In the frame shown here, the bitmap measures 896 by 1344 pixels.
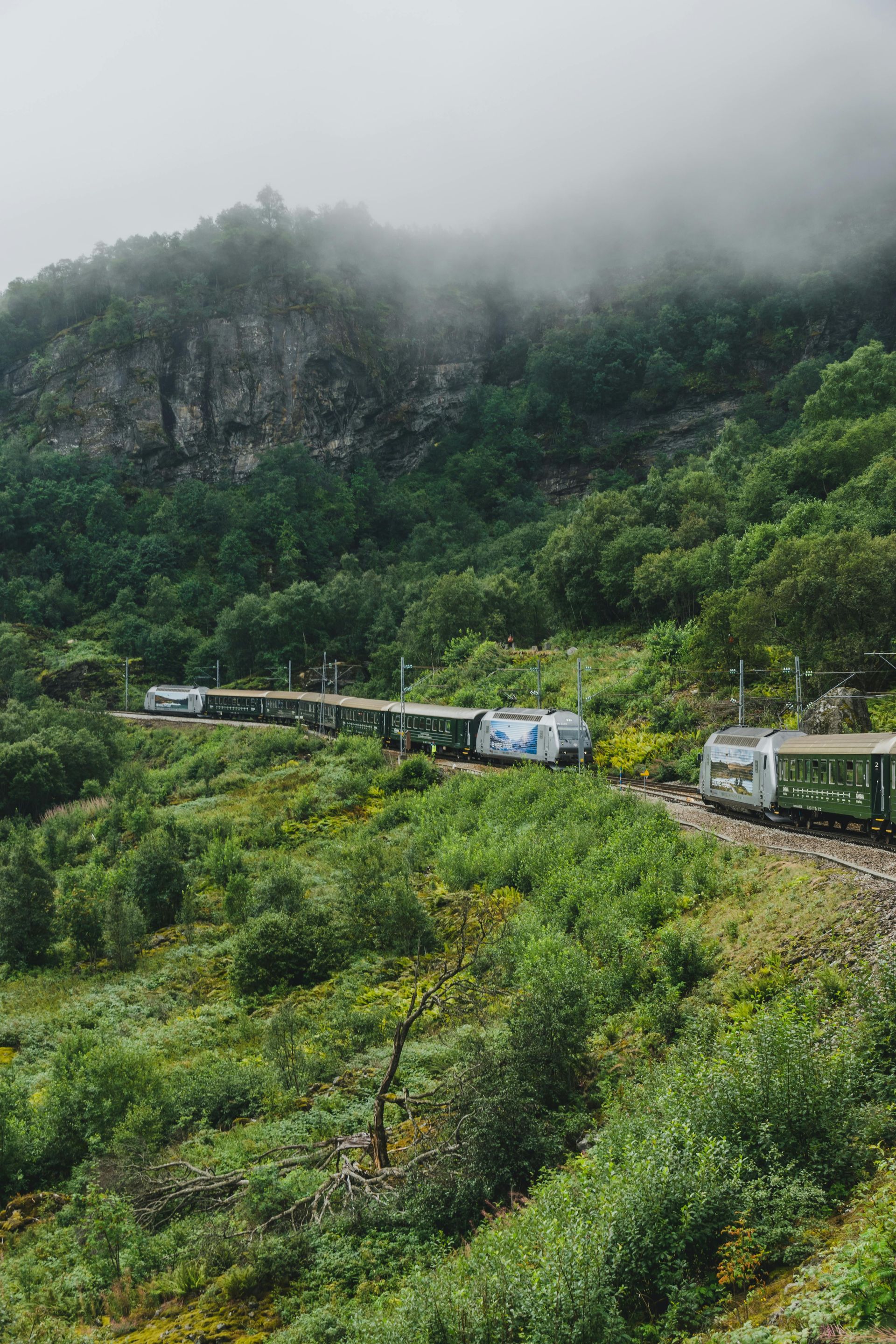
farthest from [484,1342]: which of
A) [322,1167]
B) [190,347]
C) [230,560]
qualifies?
[190,347]

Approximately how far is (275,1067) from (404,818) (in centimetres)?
1922

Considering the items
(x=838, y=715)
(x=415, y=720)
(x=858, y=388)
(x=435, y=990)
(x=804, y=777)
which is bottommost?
(x=435, y=990)

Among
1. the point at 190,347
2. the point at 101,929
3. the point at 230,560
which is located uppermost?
the point at 190,347

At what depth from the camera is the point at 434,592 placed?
2835 inches

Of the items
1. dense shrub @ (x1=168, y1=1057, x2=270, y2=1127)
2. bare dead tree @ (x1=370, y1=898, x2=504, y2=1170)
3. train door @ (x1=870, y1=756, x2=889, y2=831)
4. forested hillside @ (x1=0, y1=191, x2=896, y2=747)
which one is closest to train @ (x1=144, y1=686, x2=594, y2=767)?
forested hillside @ (x1=0, y1=191, x2=896, y2=747)

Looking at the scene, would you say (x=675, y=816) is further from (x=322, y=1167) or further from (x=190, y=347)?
(x=190, y=347)

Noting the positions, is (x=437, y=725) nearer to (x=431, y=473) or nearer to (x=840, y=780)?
(x=840, y=780)

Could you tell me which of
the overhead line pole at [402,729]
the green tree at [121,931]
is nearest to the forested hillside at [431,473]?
the overhead line pole at [402,729]

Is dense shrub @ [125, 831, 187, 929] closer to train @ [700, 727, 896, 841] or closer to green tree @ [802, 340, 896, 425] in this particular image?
train @ [700, 727, 896, 841]

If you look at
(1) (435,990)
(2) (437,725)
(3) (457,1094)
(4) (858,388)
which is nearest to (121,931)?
(3) (457,1094)

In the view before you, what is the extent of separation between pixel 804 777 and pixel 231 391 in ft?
385

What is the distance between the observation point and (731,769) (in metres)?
28.4

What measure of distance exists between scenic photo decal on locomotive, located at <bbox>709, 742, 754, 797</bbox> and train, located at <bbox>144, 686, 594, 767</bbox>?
7653 millimetres

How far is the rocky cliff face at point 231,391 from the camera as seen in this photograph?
121 metres
